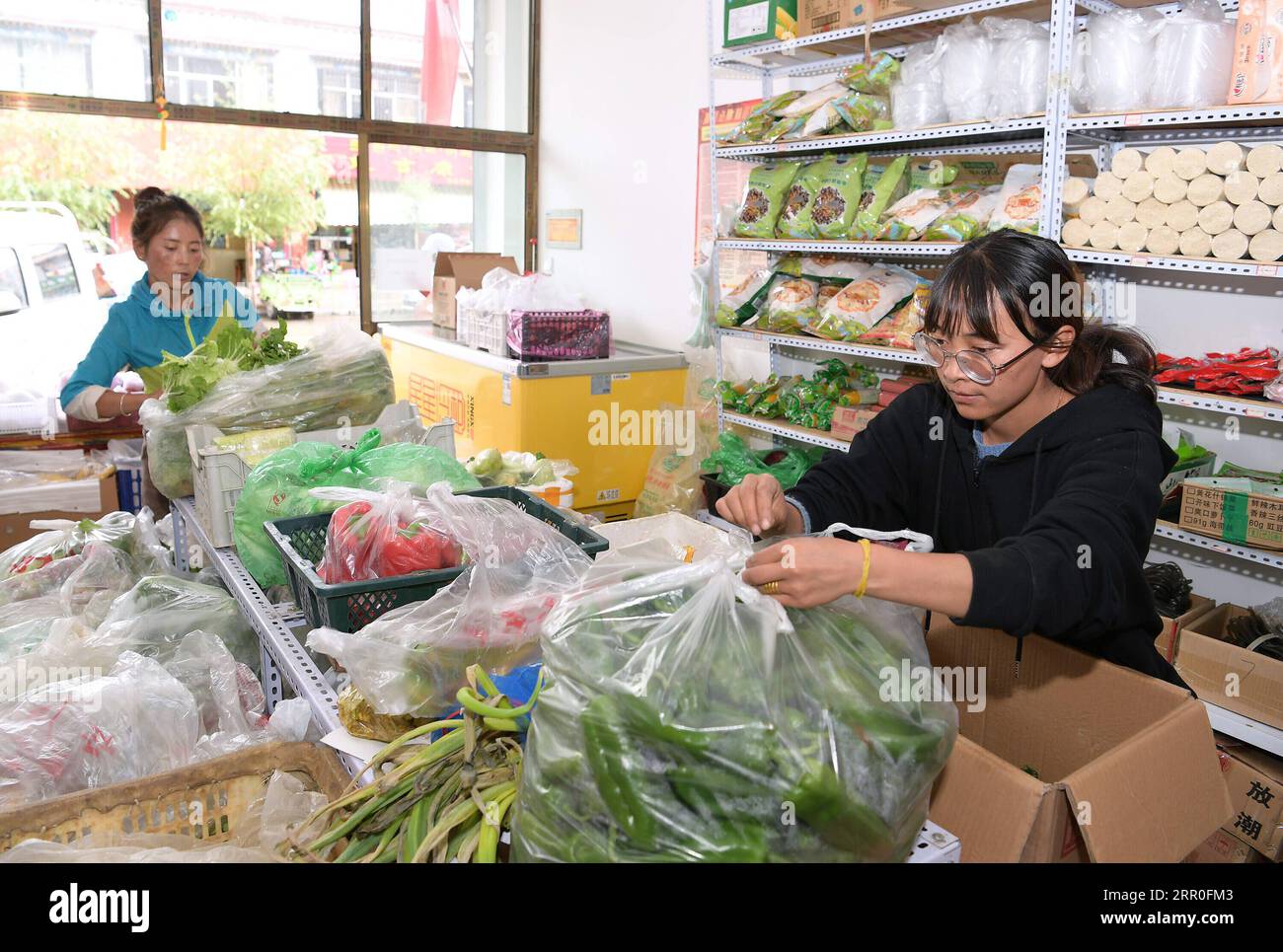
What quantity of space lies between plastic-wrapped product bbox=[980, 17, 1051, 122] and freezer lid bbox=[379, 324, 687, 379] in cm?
206

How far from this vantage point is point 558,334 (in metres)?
4.52

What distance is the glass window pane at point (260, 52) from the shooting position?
518cm

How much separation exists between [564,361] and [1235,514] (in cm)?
281

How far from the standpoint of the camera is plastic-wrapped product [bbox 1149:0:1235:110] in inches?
100

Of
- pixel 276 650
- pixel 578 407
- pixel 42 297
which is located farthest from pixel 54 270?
pixel 276 650

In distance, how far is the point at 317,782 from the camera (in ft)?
4.67

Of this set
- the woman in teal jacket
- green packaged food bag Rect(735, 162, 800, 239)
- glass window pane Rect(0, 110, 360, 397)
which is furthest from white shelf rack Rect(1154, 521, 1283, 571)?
glass window pane Rect(0, 110, 360, 397)

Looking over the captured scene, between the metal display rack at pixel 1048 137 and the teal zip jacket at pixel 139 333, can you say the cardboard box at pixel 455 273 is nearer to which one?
the metal display rack at pixel 1048 137

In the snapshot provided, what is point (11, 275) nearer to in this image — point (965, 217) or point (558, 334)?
point (558, 334)

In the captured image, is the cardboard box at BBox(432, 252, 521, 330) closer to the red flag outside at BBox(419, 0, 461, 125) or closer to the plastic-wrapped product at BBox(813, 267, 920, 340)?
the red flag outside at BBox(419, 0, 461, 125)

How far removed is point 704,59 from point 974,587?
13.7 feet

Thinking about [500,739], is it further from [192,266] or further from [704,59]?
[704,59]

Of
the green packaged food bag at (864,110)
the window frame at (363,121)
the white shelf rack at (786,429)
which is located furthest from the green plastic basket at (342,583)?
the window frame at (363,121)

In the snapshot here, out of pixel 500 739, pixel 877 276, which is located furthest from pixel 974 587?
pixel 877 276
